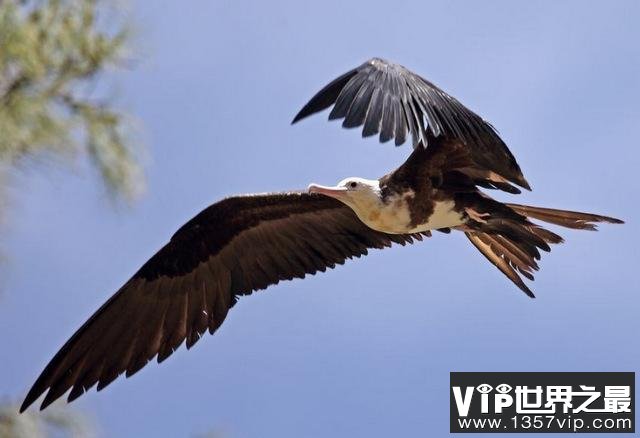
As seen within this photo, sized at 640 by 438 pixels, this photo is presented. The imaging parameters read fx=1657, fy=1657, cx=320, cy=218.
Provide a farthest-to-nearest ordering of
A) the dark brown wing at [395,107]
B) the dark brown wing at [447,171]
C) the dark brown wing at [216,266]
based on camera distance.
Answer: the dark brown wing at [216,266] → the dark brown wing at [447,171] → the dark brown wing at [395,107]

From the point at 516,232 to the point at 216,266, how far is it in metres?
1.17

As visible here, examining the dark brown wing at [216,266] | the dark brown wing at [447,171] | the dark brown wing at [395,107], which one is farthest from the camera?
the dark brown wing at [216,266]

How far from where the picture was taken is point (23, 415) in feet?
19.3

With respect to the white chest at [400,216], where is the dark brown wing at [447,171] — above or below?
above

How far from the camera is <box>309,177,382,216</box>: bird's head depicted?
570 centimetres

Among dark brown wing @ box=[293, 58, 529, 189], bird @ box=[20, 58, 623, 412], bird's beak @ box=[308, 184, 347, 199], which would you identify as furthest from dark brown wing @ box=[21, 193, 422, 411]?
dark brown wing @ box=[293, 58, 529, 189]

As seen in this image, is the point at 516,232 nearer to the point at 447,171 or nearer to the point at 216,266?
the point at 447,171

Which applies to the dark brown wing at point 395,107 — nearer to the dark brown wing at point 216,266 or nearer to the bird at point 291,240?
the bird at point 291,240

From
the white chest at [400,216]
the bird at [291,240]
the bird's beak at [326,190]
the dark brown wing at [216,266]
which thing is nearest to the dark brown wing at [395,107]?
the bird at [291,240]

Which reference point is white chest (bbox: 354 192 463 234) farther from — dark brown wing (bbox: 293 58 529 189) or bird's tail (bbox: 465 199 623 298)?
dark brown wing (bbox: 293 58 529 189)

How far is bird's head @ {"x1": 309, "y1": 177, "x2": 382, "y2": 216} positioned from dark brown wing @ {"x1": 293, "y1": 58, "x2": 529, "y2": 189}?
466 mm

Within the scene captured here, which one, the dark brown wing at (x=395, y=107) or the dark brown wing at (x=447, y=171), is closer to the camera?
the dark brown wing at (x=395, y=107)

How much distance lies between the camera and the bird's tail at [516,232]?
575 cm

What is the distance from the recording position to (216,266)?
20.6 feet
